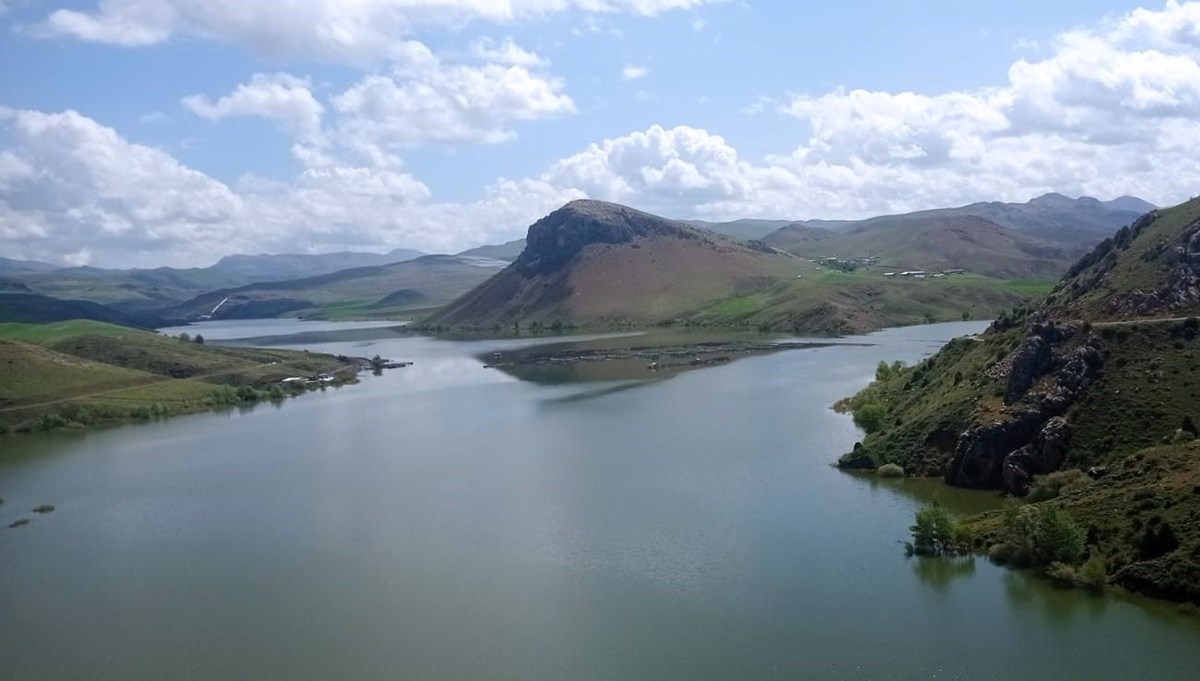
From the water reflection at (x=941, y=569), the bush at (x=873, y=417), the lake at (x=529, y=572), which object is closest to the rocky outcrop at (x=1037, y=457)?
the lake at (x=529, y=572)

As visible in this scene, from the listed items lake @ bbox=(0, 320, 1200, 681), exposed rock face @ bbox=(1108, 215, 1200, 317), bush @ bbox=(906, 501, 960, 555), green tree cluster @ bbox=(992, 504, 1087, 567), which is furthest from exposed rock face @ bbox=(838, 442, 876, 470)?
green tree cluster @ bbox=(992, 504, 1087, 567)

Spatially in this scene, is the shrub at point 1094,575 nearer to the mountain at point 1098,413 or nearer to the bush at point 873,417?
the mountain at point 1098,413

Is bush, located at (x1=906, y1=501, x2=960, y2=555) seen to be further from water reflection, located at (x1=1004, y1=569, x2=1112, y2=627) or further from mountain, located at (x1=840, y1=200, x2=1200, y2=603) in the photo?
water reflection, located at (x1=1004, y1=569, x2=1112, y2=627)

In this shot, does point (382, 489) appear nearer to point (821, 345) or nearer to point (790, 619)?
point (790, 619)

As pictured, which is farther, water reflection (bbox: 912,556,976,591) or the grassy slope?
the grassy slope

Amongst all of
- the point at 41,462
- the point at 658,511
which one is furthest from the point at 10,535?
the point at 658,511

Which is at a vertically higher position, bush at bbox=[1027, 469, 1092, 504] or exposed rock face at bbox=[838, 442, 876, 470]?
bush at bbox=[1027, 469, 1092, 504]

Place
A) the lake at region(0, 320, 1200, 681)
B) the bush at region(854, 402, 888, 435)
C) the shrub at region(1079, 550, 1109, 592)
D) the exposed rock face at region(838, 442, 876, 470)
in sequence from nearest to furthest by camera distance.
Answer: the lake at region(0, 320, 1200, 681)
the shrub at region(1079, 550, 1109, 592)
the exposed rock face at region(838, 442, 876, 470)
the bush at region(854, 402, 888, 435)
